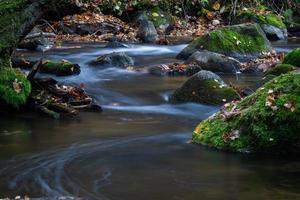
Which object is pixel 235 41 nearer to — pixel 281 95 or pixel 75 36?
pixel 75 36

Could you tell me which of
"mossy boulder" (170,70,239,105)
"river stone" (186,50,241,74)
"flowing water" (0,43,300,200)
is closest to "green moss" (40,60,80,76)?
"flowing water" (0,43,300,200)

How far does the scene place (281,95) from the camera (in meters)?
6.55

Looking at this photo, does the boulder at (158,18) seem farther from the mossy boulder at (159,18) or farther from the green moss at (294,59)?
the green moss at (294,59)

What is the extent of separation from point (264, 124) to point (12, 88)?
3.93m

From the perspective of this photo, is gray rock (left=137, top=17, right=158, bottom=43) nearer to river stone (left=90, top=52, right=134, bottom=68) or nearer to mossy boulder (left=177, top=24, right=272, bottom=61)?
mossy boulder (left=177, top=24, right=272, bottom=61)

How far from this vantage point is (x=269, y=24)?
1947 centimetres

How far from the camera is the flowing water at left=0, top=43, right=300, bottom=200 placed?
16.9 ft

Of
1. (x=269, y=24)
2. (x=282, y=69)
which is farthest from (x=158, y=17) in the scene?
(x=282, y=69)

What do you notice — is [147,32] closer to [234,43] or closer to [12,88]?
[234,43]

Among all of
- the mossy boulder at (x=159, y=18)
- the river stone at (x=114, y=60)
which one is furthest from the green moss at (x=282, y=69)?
the mossy boulder at (x=159, y=18)

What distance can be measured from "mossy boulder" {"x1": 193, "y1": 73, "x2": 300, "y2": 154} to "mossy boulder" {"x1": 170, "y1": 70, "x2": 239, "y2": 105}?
2497mm

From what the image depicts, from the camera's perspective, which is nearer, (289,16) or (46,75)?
(46,75)

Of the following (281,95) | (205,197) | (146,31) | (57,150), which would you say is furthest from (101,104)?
(146,31)

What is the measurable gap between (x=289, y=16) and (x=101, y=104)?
14586 millimetres
